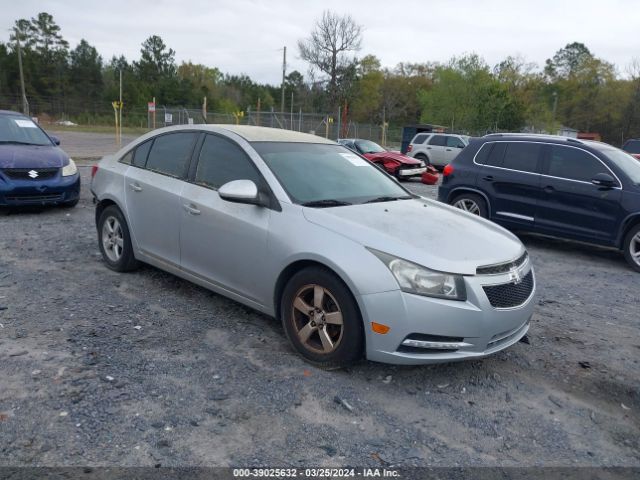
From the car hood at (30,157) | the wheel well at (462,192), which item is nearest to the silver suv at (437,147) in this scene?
the wheel well at (462,192)

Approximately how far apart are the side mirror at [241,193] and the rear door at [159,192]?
2.82 ft

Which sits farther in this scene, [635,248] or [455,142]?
[455,142]

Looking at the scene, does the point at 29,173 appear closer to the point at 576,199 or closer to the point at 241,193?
the point at 241,193

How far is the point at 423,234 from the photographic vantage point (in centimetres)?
379

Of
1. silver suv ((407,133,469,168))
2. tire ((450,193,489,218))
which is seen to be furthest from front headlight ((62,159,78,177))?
silver suv ((407,133,469,168))

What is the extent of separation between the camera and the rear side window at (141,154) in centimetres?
545

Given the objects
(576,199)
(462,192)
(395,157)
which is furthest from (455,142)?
(576,199)

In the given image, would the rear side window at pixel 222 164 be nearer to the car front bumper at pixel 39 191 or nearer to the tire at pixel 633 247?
the car front bumper at pixel 39 191

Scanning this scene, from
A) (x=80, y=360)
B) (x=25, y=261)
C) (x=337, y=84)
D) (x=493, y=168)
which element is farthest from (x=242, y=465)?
(x=337, y=84)

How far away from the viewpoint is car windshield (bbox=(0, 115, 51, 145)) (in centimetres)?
911

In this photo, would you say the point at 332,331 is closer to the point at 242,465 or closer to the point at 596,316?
the point at 242,465

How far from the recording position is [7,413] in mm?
3072

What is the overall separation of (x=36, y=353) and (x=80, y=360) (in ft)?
1.15

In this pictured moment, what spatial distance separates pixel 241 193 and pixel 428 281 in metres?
1.52
